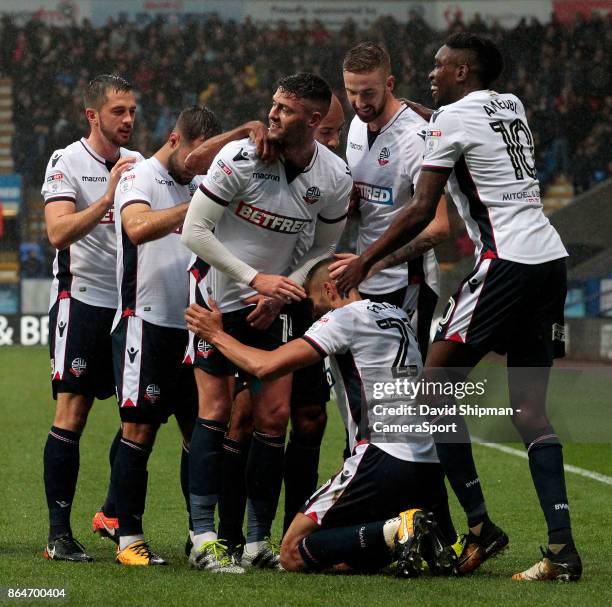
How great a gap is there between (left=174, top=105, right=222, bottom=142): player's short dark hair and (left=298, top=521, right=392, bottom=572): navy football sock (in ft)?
5.61

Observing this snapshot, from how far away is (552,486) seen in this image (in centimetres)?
457

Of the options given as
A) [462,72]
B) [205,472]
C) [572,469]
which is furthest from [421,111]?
[572,469]

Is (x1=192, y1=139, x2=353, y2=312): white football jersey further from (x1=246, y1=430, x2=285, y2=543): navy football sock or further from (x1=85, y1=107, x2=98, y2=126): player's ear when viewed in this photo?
(x1=85, y1=107, x2=98, y2=126): player's ear

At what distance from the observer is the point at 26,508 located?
6457 millimetres

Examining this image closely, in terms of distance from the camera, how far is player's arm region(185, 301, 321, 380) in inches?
181

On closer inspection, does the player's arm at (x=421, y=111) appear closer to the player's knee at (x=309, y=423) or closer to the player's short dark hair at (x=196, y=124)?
the player's short dark hair at (x=196, y=124)

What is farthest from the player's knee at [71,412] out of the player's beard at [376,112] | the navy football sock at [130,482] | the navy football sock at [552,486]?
the navy football sock at [552,486]

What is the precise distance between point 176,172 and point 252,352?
98 centimetres

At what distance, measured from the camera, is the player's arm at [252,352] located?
15.0 feet

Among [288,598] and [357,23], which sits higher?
[357,23]

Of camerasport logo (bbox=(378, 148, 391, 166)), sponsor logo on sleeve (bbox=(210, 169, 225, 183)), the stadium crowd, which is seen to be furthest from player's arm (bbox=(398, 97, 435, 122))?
the stadium crowd

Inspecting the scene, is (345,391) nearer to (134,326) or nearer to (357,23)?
(134,326)

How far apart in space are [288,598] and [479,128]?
1898 millimetres

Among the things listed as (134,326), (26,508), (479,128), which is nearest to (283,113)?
(479,128)
